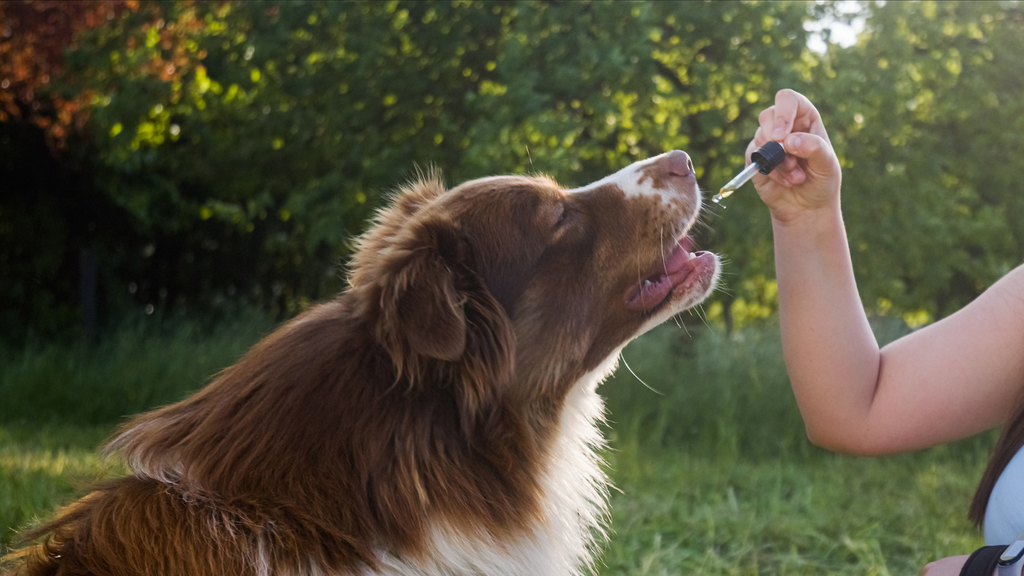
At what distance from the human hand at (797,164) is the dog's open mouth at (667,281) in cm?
27

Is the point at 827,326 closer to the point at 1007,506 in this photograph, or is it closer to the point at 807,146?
the point at 807,146

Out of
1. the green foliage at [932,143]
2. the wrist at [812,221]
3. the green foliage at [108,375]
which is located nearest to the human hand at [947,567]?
the wrist at [812,221]

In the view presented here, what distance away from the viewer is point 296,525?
2.03m

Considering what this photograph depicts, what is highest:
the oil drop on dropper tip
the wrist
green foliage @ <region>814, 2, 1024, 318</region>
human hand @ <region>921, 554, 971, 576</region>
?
the oil drop on dropper tip

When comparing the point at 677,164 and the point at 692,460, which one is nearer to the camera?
the point at 677,164

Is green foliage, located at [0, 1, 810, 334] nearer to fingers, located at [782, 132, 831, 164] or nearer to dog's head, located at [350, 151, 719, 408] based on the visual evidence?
dog's head, located at [350, 151, 719, 408]

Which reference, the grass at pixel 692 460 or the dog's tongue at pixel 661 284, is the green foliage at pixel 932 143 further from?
the dog's tongue at pixel 661 284

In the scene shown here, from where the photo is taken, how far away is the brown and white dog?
203cm

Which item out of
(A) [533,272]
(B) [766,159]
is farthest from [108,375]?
(B) [766,159]

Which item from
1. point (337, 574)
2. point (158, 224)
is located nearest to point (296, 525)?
point (337, 574)

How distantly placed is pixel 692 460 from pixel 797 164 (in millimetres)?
4216

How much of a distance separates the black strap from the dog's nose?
4.24 feet

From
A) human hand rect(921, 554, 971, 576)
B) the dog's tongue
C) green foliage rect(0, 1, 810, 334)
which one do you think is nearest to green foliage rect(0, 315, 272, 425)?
green foliage rect(0, 1, 810, 334)

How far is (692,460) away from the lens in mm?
6281
